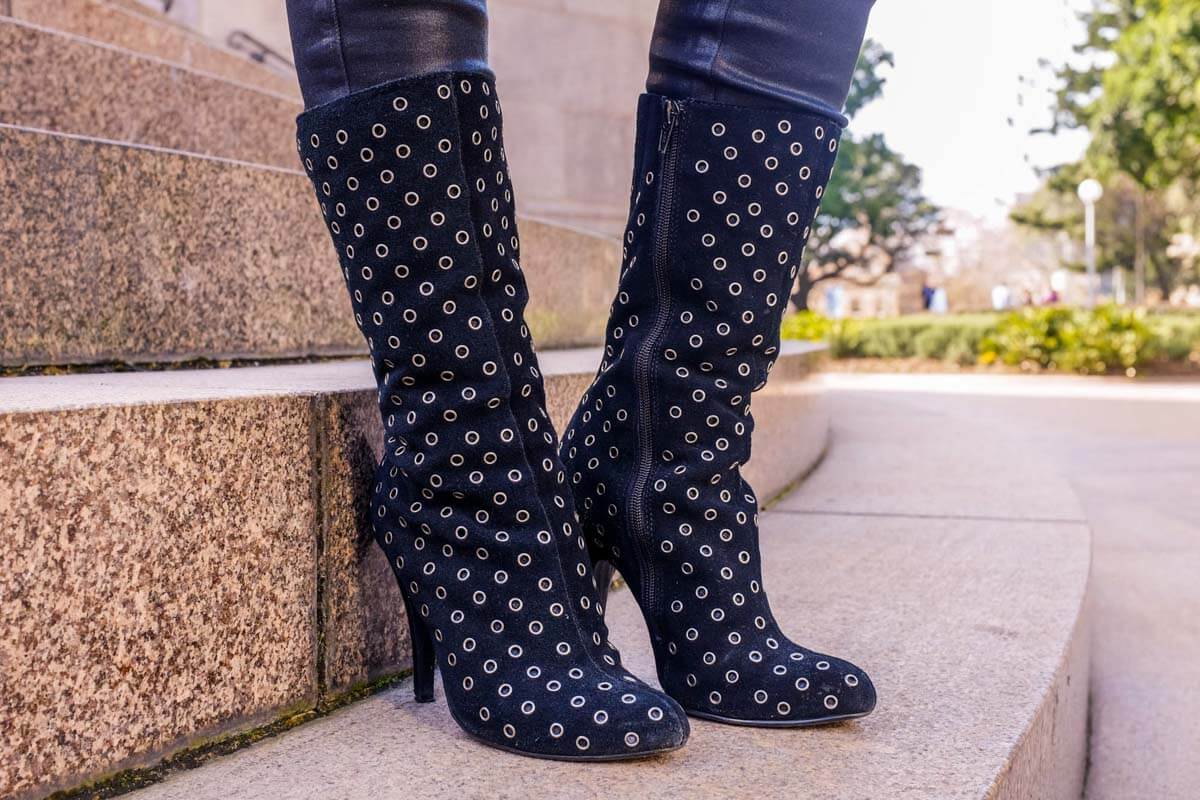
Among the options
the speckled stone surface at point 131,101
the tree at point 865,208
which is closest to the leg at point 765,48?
the speckled stone surface at point 131,101

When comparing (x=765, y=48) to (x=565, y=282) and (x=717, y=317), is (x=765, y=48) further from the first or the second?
(x=565, y=282)

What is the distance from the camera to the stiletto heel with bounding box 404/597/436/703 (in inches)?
41.8

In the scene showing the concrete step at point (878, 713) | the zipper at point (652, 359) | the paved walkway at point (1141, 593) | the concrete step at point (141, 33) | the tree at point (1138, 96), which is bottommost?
the paved walkway at point (1141, 593)

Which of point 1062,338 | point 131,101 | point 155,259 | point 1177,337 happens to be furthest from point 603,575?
point 1177,337

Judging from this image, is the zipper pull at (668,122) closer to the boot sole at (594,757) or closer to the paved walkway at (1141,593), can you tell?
the boot sole at (594,757)

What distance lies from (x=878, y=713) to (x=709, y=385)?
362mm

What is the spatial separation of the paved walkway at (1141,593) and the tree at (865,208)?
20.0 metres

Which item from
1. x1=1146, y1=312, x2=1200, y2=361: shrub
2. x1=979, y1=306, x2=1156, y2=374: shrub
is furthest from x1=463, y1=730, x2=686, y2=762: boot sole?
x1=1146, y1=312, x2=1200, y2=361: shrub

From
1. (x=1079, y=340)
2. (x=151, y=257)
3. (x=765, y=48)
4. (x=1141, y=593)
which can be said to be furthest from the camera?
(x=1079, y=340)

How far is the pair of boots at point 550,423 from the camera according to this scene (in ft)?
3.16

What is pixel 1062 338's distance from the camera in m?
11.5

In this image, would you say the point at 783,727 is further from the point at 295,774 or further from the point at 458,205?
the point at 458,205

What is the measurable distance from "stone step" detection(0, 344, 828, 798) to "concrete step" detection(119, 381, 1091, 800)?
0.05 m

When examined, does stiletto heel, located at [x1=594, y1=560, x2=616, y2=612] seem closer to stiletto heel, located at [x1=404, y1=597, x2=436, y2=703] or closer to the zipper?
the zipper
